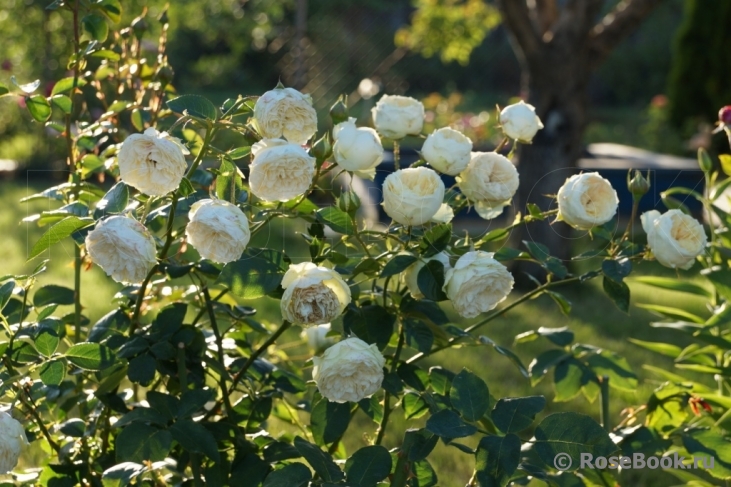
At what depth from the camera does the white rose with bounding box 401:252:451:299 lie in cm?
92

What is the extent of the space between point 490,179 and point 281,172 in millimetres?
283

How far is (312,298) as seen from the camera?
84 centimetres

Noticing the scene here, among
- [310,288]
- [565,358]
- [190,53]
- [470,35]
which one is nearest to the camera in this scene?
[310,288]

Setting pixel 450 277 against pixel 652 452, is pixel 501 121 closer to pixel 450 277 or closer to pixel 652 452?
pixel 450 277

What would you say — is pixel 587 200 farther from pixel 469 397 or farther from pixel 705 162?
pixel 705 162

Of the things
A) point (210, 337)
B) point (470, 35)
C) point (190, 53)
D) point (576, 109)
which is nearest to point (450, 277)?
Result: point (210, 337)

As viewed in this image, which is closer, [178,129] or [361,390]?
[361,390]

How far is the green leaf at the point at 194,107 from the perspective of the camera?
0.86 meters

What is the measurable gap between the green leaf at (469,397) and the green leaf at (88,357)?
14.3 inches

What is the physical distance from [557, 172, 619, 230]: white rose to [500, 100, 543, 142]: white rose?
13 cm

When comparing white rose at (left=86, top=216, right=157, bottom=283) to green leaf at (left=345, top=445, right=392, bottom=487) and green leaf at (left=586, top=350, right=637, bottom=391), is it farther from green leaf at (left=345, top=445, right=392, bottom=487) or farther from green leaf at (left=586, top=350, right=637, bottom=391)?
green leaf at (left=586, top=350, right=637, bottom=391)

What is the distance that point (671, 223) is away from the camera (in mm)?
964

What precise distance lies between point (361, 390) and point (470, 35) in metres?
6.03

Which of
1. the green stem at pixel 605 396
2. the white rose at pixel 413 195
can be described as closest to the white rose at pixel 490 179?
the white rose at pixel 413 195
